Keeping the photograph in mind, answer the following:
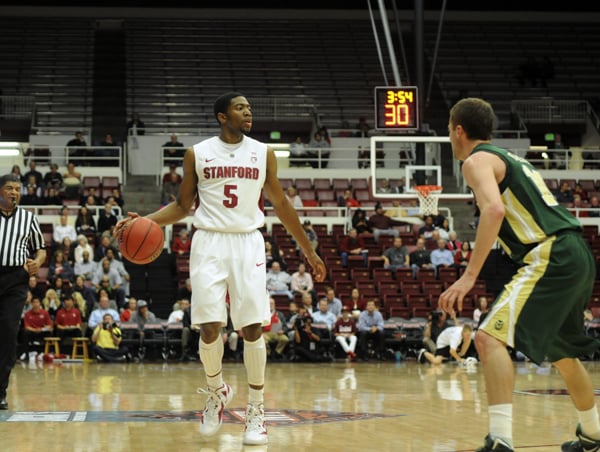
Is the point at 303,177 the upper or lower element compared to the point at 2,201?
upper

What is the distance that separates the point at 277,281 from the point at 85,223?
13.1 feet

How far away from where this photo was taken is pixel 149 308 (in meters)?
18.2

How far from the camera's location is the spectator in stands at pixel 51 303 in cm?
1627

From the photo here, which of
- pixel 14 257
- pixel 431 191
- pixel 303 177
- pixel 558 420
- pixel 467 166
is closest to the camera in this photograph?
pixel 467 166

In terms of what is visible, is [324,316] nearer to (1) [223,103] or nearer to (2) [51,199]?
(2) [51,199]

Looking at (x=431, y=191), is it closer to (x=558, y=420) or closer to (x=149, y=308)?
(x=149, y=308)

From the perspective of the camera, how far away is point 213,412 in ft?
19.4

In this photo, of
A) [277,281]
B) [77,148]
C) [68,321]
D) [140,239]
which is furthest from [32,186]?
[140,239]

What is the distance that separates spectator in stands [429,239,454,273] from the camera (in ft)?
61.2

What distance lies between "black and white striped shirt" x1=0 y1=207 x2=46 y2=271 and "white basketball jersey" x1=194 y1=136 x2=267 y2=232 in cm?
200

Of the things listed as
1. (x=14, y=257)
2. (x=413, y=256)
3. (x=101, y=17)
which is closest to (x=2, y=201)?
(x=14, y=257)

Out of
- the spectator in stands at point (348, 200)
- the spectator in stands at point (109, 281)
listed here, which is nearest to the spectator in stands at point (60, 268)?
the spectator in stands at point (109, 281)

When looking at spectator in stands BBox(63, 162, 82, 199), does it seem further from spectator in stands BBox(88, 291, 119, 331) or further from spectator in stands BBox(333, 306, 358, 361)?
spectator in stands BBox(333, 306, 358, 361)

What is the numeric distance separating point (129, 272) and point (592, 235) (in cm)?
922
